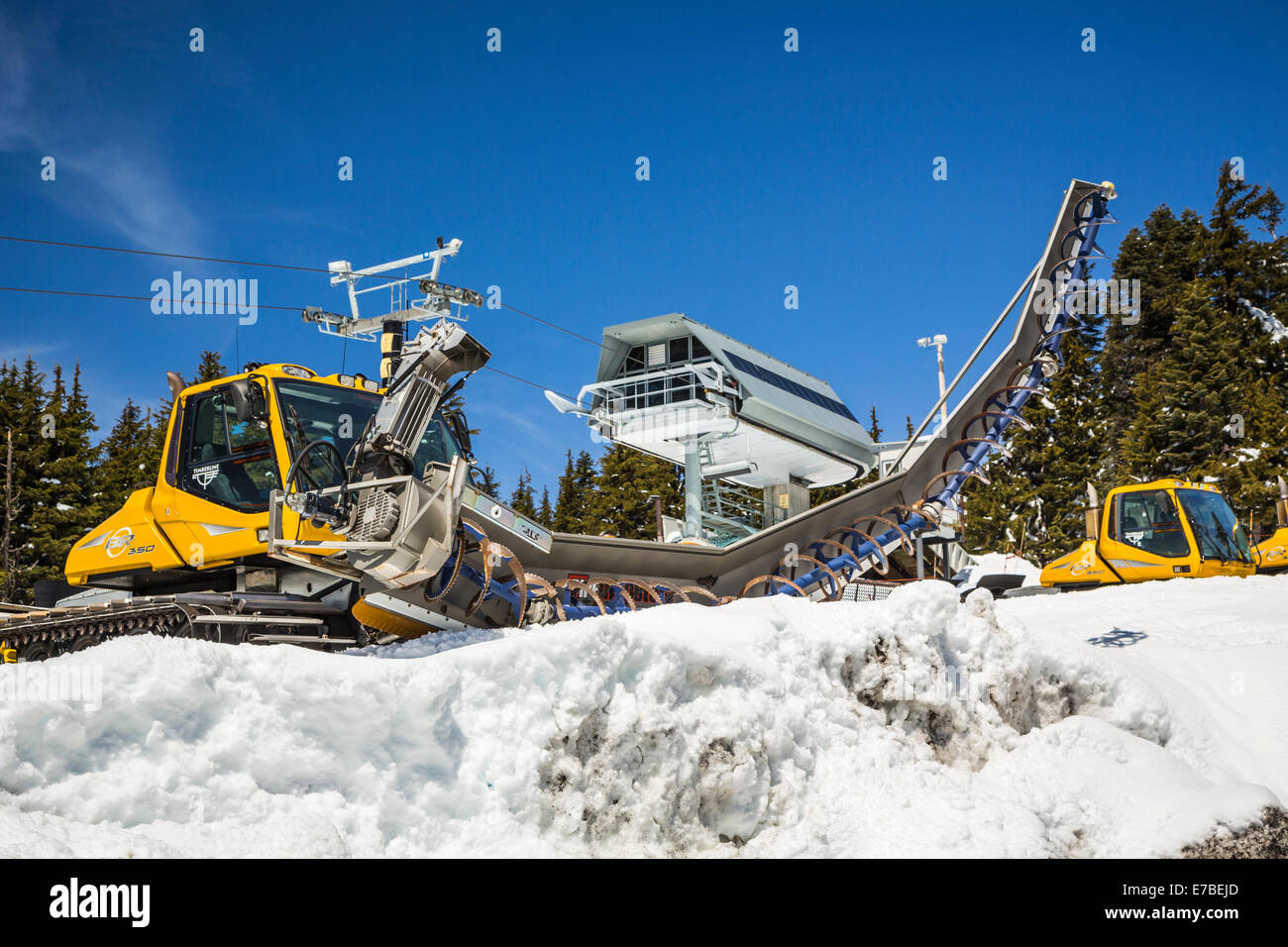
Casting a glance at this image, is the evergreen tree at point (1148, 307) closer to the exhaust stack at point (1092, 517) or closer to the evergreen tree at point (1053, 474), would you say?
the evergreen tree at point (1053, 474)

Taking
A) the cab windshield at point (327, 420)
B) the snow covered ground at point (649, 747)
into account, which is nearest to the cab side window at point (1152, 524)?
the snow covered ground at point (649, 747)

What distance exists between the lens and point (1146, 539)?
1691cm

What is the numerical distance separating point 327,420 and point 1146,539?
14.0 metres

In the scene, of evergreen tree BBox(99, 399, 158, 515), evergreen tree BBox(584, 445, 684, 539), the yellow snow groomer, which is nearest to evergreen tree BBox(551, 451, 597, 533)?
evergreen tree BBox(584, 445, 684, 539)

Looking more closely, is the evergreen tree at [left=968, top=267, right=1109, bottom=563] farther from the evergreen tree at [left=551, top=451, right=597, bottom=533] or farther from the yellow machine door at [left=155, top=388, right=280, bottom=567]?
the yellow machine door at [left=155, top=388, right=280, bottom=567]

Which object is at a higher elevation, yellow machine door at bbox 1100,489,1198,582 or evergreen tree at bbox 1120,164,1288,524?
evergreen tree at bbox 1120,164,1288,524

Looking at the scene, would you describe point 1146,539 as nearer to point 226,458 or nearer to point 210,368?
point 226,458

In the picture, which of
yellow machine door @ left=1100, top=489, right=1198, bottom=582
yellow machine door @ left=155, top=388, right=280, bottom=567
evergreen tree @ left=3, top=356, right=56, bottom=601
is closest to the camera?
yellow machine door @ left=155, top=388, right=280, bottom=567

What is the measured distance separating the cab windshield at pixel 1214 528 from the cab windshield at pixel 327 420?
1332cm

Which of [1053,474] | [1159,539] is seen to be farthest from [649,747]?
[1053,474]

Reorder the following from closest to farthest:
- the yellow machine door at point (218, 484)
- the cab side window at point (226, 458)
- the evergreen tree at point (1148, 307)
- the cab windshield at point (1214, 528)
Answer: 1. the yellow machine door at point (218, 484)
2. the cab side window at point (226, 458)
3. the cab windshield at point (1214, 528)
4. the evergreen tree at point (1148, 307)

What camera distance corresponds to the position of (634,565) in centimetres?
940

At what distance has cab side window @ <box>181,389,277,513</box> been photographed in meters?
7.67

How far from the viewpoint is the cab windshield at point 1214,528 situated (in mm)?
16577
